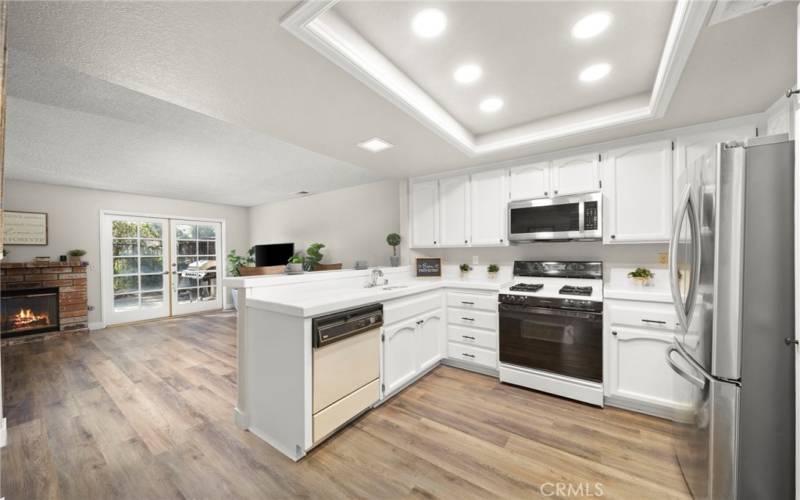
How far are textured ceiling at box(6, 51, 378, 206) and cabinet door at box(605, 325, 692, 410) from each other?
348cm

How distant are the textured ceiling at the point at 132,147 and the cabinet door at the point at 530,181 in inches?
86.0

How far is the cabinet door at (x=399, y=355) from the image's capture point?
2.43m

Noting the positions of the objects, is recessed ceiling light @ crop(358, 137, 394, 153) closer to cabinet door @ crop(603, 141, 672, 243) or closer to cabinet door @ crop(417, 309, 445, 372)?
cabinet door @ crop(417, 309, 445, 372)

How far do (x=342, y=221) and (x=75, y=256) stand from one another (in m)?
4.29

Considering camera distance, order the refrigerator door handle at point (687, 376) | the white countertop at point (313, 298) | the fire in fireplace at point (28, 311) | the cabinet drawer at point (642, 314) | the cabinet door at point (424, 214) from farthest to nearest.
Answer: the fire in fireplace at point (28, 311), the cabinet door at point (424, 214), the cabinet drawer at point (642, 314), the white countertop at point (313, 298), the refrigerator door handle at point (687, 376)

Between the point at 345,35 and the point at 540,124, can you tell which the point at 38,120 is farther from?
the point at 540,124

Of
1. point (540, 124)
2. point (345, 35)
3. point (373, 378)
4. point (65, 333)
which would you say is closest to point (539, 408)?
point (373, 378)

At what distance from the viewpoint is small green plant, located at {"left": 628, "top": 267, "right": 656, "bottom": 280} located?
2.62m

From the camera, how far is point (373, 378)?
2.30 m

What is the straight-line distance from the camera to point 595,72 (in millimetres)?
1955

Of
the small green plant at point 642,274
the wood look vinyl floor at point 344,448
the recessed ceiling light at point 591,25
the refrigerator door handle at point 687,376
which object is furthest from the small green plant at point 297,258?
the refrigerator door handle at point 687,376

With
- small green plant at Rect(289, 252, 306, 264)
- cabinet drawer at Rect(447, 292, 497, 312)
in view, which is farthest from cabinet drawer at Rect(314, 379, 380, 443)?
small green plant at Rect(289, 252, 306, 264)

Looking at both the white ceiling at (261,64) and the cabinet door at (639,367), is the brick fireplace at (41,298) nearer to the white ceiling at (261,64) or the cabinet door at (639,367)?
the white ceiling at (261,64)

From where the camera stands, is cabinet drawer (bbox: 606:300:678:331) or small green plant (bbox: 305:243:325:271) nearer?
cabinet drawer (bbox: 606:300:678:331)
